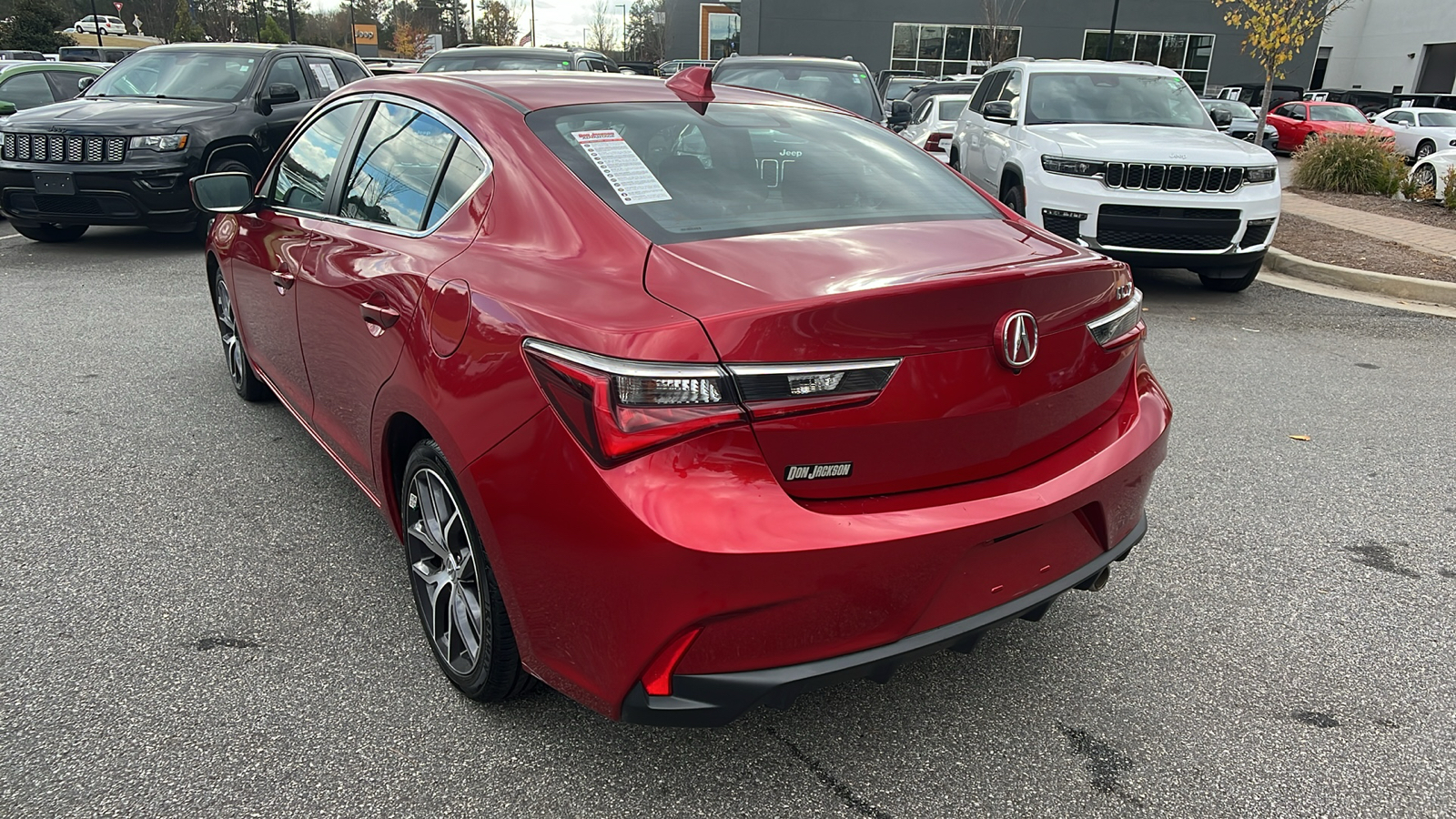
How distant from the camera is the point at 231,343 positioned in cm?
507

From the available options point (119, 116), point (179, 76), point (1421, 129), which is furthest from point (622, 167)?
point (1421, 129)

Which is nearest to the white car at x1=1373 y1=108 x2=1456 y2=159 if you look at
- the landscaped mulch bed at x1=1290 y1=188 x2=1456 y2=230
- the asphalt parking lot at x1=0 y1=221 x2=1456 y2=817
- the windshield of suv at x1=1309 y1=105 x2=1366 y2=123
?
the windshield of suv at x1=1309 y1=105 x2=1366 y2=123

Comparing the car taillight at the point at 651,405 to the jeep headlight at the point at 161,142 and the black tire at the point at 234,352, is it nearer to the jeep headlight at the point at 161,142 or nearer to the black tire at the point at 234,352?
the black tire at the point at 234,352

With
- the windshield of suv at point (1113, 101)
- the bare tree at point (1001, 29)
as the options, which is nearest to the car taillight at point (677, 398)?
the windshield of suv at point (1113, 101)

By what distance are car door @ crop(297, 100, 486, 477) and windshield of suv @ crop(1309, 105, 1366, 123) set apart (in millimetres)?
28704

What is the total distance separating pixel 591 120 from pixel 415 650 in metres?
1.64

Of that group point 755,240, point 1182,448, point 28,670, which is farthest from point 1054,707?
point 28,670

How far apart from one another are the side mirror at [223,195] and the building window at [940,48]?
133 feet

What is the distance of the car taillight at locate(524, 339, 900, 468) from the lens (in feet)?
6.20

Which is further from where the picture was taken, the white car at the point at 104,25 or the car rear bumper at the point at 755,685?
the white car at the point at 104,25

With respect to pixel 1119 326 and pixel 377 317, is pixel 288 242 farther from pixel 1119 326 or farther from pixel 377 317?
pixel 1119 326

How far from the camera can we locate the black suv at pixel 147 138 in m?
8.55

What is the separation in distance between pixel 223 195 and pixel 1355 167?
1517cm

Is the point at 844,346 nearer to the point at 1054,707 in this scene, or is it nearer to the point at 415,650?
the point at 1054,707
